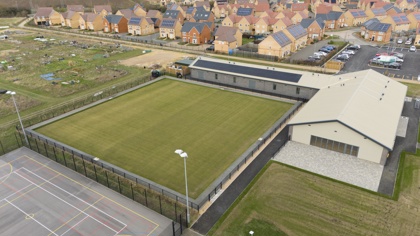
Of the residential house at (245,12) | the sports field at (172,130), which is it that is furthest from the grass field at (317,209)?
the residential house at (245,12)

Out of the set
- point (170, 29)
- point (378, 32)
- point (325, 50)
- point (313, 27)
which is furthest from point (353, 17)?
point (170, 29)

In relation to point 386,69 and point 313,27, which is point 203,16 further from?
point 386,69

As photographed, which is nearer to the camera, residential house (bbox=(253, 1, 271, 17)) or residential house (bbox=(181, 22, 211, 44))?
residential house (bbox=(181, 22, 211, 44))

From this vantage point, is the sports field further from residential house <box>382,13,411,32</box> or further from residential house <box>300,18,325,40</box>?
residential house <box>382,13,411,32</box>

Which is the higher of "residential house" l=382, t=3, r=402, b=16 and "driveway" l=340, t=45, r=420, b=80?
"residential house" l=382, t=3, r=402, b=16

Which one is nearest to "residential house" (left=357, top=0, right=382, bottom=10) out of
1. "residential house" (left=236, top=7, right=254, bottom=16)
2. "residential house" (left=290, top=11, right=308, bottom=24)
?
"residential house" (left=290, top=11, right=308, bottom=24)

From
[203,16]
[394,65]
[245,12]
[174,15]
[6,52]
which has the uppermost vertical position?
[245,12]

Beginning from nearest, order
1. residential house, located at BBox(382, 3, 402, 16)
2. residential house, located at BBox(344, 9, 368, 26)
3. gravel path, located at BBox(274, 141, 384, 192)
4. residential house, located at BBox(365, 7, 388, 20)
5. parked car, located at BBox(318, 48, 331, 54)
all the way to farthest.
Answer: gravel path, located at BBox(274, 141, 384, 192) → parked car, located at BBox(318, 48, 331, 54) → residential house, located at BBox(344, 9, 368, 26) → residential house, located at BBox(382, 3, 402, 16) → residential house, located at BBox(365, 7, 388, 20)
